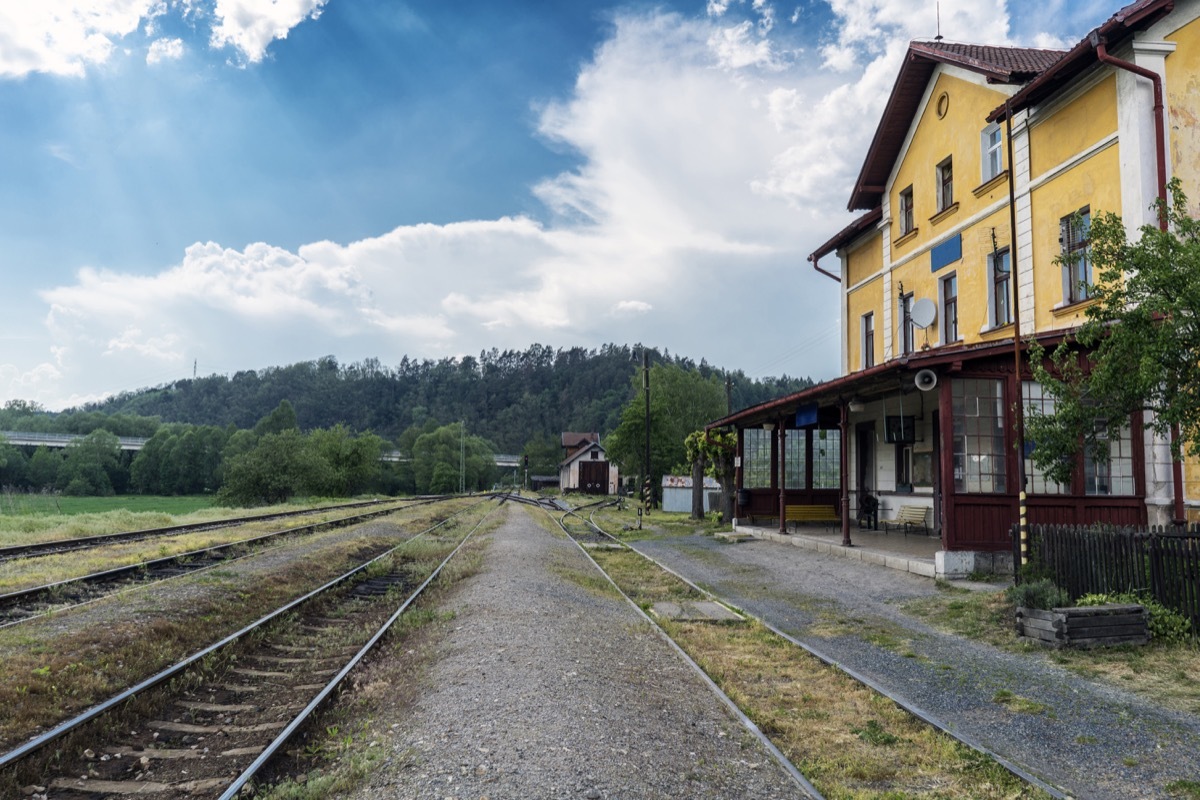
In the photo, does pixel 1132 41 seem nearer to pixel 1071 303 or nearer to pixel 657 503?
pixel 1071 303

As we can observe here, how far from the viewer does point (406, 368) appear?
181m

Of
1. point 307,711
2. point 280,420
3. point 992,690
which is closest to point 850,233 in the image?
point 992,690

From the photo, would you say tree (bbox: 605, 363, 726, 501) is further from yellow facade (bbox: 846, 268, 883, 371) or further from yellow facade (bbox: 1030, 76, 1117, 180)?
yellow facade (bbox: 1030, 76, 1117, 180)

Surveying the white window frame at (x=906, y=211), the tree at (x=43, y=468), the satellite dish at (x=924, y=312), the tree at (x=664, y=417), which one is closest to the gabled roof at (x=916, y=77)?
the white window frame at (x=906, y=211)

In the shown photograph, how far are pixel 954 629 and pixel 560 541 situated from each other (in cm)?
1300

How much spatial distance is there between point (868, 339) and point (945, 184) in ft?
16.9

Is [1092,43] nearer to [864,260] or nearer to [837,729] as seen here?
[864,260]

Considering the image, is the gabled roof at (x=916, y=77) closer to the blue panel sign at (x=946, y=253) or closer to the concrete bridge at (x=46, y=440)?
the blue panel sign at (x=946, y=253)

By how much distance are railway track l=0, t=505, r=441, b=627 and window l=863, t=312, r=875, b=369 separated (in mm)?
16000

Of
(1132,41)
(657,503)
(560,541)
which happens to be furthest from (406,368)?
(1132,41)

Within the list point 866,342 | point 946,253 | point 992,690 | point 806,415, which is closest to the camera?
point 992,690

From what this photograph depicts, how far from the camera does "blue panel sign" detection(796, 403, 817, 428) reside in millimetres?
18562

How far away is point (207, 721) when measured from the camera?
20.6 feet

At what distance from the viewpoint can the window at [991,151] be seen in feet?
51.5
